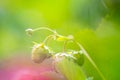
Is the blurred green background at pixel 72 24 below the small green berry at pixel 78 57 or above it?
above

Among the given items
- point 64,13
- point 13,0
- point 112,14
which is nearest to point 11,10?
point 13,0

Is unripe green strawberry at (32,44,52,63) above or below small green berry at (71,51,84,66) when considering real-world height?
above

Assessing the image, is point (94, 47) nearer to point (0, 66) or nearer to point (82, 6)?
point (82, 6)
